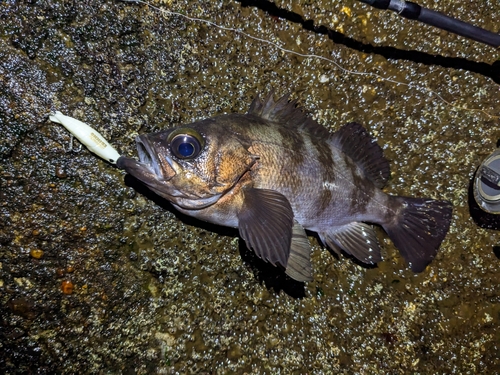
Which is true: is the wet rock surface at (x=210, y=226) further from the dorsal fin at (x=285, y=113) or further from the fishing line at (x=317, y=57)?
the dorsal fin at (x=285, y=113)

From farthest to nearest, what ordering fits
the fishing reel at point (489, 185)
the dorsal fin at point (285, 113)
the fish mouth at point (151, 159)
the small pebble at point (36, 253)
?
the fishing reel at point (489, 185), the dorsal fin at point (285, 113), the small pebble at point (36, 253), the fish mouth at point (151, 159)

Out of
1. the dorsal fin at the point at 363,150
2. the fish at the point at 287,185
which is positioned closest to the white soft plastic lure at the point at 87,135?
the fish at the point at 287,185

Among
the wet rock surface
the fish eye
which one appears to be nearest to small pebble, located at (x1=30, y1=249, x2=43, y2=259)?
the wet rock surface

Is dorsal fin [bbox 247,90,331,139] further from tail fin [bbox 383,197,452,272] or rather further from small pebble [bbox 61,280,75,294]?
small pebble [bbox 61,280,75,294]

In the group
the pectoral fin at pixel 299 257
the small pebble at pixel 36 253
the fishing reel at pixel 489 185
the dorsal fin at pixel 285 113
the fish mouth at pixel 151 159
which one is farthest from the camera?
the fishing reel at pixel 489 185

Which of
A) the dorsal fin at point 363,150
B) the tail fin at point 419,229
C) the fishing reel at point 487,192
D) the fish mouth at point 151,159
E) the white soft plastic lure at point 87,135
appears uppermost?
the fishing reel at point 487,192

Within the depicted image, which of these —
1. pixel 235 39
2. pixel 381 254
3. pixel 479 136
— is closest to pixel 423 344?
pixel 381 254

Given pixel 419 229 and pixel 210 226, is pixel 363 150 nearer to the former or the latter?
pixel 419 229
